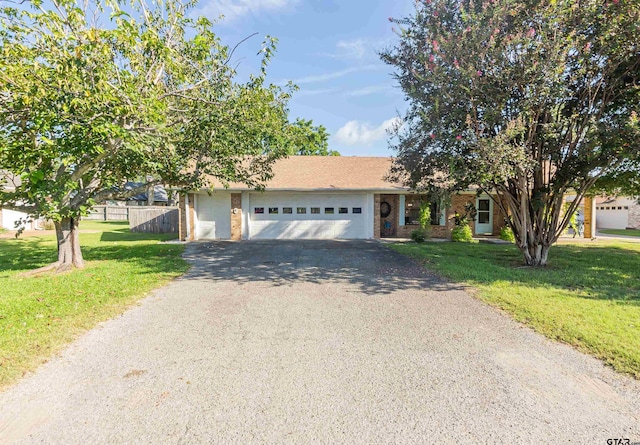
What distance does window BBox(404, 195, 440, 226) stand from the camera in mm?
16219

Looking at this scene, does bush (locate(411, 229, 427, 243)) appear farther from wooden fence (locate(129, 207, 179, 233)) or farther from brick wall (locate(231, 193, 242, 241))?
wooden fence (locate(129, 207, 179, 233))

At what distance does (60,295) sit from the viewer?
19.0 feet

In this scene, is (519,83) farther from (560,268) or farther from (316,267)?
(316,267)

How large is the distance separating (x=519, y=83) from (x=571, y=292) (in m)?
4.09

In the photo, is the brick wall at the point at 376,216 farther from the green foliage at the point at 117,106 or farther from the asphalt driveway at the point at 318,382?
the asphalt driveway at the point at 318,382

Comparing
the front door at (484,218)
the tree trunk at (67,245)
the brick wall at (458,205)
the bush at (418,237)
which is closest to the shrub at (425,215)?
the bush at (418,237)

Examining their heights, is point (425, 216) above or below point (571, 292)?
above

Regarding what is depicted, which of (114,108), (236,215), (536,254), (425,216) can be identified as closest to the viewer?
(114,108)

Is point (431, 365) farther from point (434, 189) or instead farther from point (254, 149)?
point (254, 149)

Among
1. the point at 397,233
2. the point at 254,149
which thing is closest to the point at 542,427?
the point at 254,149

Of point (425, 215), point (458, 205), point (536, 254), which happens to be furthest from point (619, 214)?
point (536, 254)

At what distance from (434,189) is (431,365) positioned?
240 inches

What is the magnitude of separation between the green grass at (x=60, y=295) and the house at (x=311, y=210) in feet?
14.7

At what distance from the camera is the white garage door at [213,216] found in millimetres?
15656
